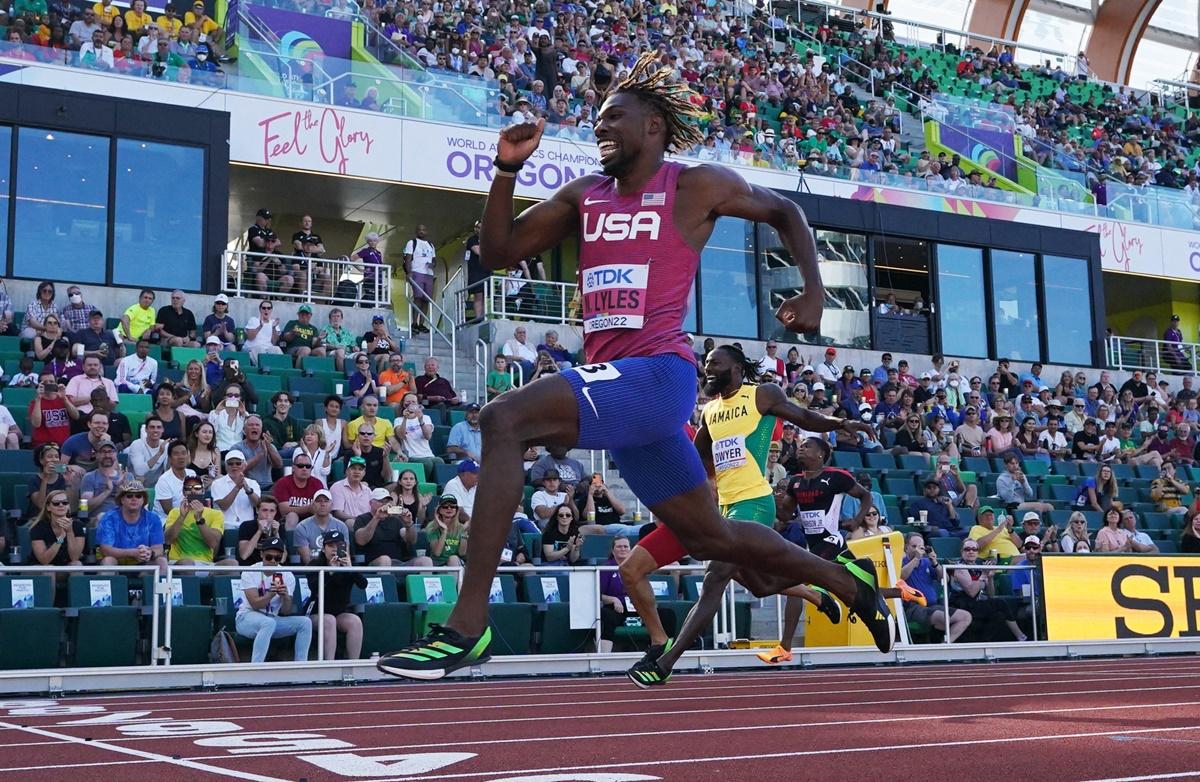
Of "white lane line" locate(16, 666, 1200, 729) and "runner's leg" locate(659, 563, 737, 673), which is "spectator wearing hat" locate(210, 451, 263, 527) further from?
"runner's leg" locate(659, 563, 737, 673)

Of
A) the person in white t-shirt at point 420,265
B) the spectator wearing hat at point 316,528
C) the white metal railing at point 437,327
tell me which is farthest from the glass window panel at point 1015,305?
the spectator wearing hat at point 316,528

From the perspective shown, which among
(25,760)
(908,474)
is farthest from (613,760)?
(908,474)

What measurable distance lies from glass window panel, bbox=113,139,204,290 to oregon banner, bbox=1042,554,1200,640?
40.6 feet

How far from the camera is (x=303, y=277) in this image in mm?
19984

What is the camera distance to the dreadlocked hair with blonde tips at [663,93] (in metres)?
5.01

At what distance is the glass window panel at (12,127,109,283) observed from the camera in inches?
741

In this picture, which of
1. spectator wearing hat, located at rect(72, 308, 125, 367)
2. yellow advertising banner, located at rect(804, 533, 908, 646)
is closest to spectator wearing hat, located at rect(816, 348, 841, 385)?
yellow advertising banner, located at rect(804, 533, 908, 646)

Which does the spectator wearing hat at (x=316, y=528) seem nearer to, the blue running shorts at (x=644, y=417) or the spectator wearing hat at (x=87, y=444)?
the spectator wearing hat at (x=87, y=444)

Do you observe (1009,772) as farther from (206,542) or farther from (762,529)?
(206,542)

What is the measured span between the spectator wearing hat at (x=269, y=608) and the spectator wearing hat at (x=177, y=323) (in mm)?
6104

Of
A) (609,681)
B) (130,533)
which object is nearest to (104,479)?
(130,533)

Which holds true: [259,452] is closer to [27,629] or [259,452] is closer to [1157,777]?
[27,629]

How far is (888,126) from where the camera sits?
30.5 meters

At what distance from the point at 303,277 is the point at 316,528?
28.4ft
